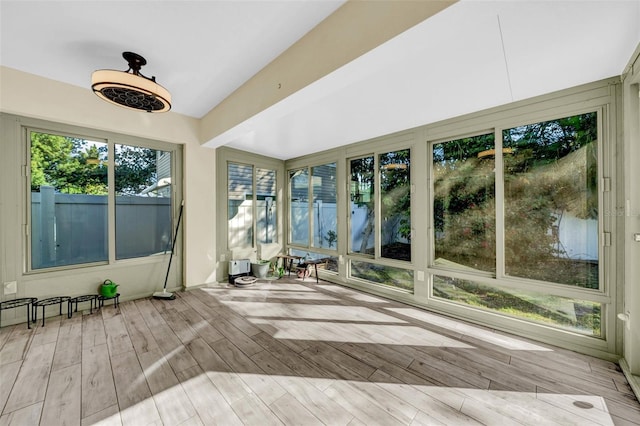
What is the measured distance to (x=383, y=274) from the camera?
3926 mm

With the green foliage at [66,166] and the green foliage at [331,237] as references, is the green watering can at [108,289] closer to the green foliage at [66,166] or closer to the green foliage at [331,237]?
the green foliage at [66,166]

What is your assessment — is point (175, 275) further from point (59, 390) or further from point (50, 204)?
point (59, 390)

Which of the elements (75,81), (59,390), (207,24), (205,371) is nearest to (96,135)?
(75,81)

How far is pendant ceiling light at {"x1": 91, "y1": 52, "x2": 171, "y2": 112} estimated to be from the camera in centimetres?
199

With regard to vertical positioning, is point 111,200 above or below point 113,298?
above

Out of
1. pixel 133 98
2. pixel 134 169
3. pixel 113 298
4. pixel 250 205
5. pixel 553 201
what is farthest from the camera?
pixel 250 205

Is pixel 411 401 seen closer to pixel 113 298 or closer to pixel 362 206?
pixel 362 206

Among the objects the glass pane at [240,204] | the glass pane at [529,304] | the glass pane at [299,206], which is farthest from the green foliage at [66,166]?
the glass pane at [529,304]

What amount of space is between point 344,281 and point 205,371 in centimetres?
275

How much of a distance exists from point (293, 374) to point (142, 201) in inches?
131

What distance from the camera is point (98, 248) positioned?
3.33m

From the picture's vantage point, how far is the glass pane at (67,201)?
292cm

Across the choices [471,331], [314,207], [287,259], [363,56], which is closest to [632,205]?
[471,331]

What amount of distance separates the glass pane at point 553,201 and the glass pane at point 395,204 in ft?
3.86
